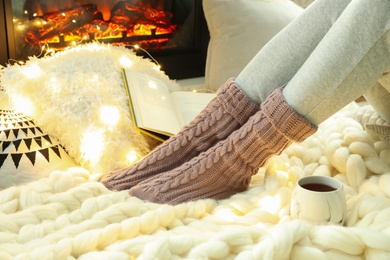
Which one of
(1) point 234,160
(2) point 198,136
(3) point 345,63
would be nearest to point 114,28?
(2) point 198,136

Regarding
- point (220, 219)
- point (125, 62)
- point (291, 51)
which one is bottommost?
point (220, 219)

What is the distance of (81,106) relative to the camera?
1233 mm

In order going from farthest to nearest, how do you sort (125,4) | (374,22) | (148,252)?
(125,4) < (374,22) < (148,252)

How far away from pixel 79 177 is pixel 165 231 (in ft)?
0.83

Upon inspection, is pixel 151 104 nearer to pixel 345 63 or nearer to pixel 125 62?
pixel 125 62

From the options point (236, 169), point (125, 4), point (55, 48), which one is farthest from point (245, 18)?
point (236, 169)

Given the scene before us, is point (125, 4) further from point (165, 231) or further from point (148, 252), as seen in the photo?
point (148, 252)

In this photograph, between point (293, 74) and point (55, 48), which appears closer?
point (293, 74)

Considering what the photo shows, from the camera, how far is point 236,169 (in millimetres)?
1006

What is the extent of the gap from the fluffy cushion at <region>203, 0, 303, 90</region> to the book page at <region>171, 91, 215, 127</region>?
0.24 meters

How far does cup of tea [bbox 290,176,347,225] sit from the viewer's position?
2.86ft

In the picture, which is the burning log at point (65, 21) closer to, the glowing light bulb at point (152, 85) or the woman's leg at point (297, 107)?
the glowing light bulb at point (152, 85)

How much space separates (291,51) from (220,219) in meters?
0.34

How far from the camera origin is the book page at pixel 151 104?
1221mm
